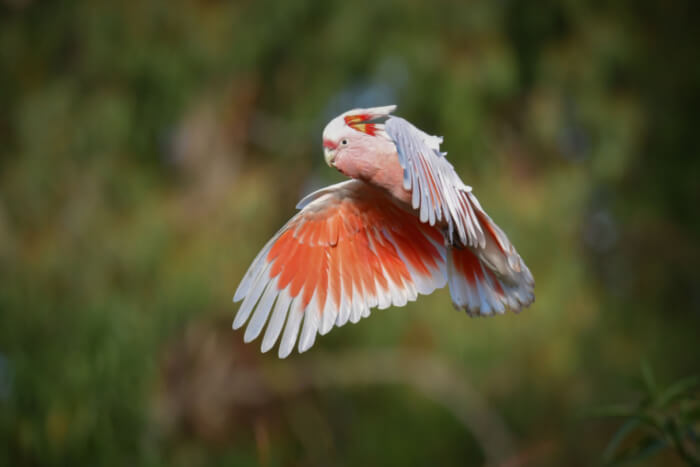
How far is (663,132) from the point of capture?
107 inches

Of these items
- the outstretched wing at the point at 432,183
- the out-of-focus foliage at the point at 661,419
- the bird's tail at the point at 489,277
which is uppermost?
the outstretched wing at the point at 432,183

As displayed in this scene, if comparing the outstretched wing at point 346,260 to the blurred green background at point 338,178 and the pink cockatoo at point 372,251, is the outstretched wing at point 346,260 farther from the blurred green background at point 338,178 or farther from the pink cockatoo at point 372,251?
the blurred green background at point 338,178

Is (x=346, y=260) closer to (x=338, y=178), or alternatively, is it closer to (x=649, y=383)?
(x=649, y=383)

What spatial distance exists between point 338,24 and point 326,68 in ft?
0.55

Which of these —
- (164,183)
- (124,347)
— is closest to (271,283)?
(124,347)

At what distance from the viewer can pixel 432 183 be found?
768 millimetres

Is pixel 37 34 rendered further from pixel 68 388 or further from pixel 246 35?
pixel 68 388

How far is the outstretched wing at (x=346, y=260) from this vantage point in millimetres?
912

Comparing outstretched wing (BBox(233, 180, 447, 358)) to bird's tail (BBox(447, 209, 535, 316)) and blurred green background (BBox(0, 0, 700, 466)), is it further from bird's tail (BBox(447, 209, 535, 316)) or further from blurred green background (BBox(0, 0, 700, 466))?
blurred green background (BBox(0, 0, 700, 466))

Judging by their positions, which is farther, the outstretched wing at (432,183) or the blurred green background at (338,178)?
the blurred green background at (338,178)

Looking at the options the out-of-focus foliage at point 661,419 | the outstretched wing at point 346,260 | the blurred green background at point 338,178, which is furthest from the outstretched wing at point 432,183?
the blurred green background at point 338,178

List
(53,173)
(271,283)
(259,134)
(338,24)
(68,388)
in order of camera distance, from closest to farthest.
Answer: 1. (271,283)
2. (68,388)
3. (53,173)
4. (338,24)
5. (259,134)

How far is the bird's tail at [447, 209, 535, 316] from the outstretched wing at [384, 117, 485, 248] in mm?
56

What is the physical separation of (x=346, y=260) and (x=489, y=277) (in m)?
0.20
